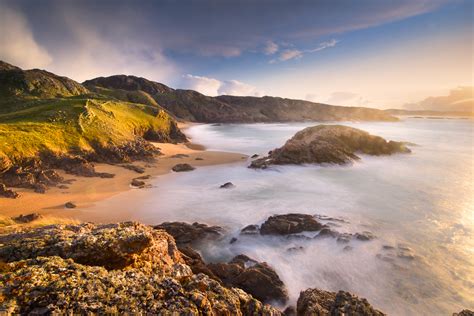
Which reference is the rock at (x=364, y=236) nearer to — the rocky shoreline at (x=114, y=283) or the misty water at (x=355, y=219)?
the misty water at (x=355, y=219)

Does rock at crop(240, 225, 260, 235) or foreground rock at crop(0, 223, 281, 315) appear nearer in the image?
foreground rock at crop(0, 223, 281, 315)

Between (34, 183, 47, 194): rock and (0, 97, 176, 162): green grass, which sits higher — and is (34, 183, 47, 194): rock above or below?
below

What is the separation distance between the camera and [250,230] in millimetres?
15703

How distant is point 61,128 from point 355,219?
29.8 meters

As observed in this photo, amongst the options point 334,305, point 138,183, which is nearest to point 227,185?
point 138,183

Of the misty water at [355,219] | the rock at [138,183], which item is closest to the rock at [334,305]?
the misty water at [355,219]

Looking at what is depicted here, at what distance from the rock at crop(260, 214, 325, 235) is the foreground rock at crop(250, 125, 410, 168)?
1558 cm

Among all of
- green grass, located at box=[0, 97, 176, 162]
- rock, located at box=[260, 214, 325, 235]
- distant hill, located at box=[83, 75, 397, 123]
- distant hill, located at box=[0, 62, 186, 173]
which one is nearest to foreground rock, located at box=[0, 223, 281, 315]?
rock, located at box=[260, 214, 325, 235]

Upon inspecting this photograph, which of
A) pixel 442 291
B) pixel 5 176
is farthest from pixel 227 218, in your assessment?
pixel 5 176

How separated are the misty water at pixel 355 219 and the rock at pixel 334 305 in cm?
261

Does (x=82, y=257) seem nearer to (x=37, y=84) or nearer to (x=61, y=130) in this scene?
(x=61, y=130)

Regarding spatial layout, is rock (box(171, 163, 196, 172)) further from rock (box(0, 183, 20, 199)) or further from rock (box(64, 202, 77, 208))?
rock (box(0, 183, 20, 199))

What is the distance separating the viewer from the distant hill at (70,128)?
2314 centimetres

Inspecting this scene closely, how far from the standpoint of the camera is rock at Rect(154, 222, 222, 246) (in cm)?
1400
